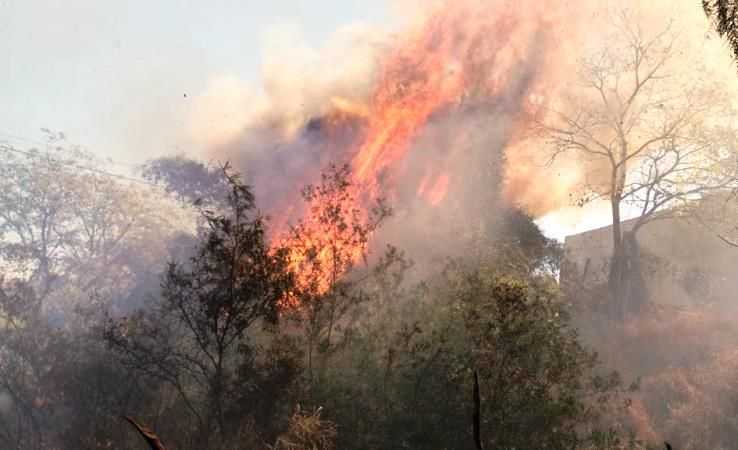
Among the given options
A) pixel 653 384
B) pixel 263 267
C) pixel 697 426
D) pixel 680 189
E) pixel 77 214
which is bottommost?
pixel 697 426

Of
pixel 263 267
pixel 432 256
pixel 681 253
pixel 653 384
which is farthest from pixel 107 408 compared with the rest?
pixel 681 253

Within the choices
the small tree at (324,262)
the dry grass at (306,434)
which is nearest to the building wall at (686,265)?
the small tree at (324,262)

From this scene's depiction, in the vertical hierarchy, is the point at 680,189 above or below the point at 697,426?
above

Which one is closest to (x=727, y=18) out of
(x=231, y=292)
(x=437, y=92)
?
(x=231, y=292)

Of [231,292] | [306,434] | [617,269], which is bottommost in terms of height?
[306,434]

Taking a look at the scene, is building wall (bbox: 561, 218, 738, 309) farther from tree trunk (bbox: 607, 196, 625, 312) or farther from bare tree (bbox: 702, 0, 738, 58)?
bare tree (bbox: 702, 0, 738, 58)

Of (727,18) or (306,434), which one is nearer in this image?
(727,18)

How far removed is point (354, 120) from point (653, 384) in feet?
67.7

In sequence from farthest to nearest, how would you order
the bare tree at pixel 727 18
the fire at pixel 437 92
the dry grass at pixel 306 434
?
the fire at pixel 437 92, the dry grass at pixel 306 434, the bare tree at pixel 727 18

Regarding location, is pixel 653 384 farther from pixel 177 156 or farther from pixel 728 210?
pixel 177 156

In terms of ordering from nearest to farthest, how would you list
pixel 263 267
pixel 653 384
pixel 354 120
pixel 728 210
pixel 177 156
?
1. pixel 263 267
2. pixel 653 384
3. pixel 354 120
4. pixel 728 210
5. pixel 177 156

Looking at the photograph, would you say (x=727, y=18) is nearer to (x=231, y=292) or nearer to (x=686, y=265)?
(x=231, y=292)

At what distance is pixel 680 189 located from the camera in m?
35.5

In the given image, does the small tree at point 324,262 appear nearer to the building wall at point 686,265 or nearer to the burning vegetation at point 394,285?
the burning vegetation at point 394,285
